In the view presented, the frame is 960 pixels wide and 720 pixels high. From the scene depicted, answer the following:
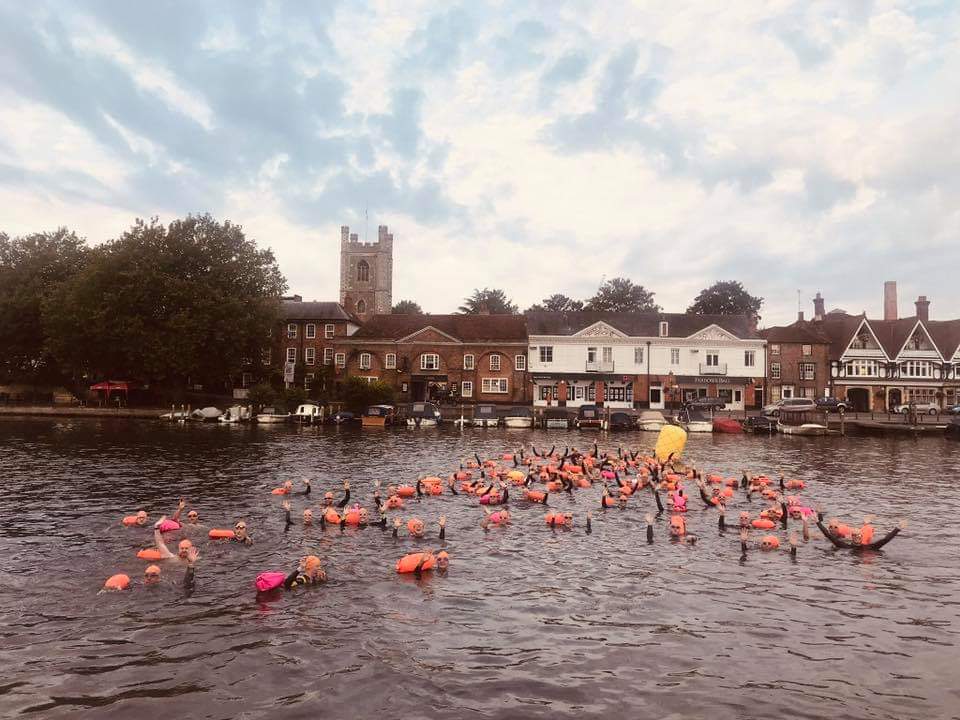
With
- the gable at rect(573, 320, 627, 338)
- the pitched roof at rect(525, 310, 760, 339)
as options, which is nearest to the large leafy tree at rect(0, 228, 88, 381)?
the pitched roof at rect(525, 310, 760, 339)

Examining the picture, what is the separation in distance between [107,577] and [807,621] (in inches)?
659

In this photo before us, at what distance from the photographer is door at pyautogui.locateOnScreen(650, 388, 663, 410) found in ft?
282

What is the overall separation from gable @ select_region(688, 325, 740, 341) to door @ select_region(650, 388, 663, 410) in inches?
286

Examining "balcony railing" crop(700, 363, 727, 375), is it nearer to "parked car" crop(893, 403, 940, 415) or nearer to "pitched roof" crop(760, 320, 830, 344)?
"pitched roof" crop(760, 320, 830, 344)

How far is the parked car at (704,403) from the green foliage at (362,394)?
107 ft

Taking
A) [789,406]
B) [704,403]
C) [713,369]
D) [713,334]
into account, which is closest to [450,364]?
[704,403]

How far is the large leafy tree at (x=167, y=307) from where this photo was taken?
241 feet

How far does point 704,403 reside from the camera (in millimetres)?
76062

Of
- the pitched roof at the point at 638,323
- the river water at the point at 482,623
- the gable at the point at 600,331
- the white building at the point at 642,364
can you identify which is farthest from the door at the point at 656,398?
the river water at the point at 482,623

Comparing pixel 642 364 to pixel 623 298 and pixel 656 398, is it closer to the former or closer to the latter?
pixel 656 398

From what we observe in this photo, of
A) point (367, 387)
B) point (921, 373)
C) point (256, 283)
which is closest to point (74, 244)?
point (256, 283)

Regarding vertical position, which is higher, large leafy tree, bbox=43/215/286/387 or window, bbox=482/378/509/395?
large leafy tree, bbox=43/215/286/387

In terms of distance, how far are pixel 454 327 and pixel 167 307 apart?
32.6 metres

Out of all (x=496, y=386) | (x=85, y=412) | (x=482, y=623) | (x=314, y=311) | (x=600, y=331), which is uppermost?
(x=314, y=311)
